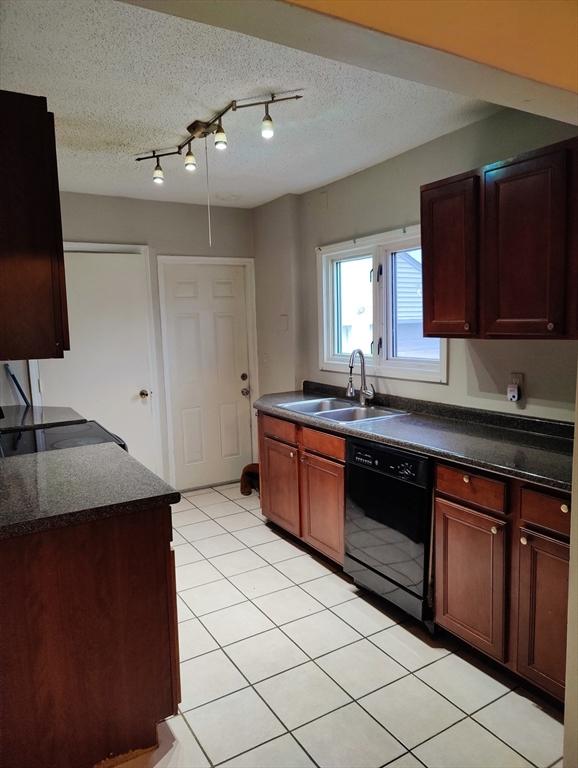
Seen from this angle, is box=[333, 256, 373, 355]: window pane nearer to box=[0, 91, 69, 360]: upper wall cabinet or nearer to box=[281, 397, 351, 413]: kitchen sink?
box=[281, 397, 351, 413]: kitchen sink

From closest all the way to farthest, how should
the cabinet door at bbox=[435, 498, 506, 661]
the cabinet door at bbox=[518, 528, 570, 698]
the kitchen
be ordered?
the kitchen
the cabinet door at bbox=[518, 528, 570, 698]
the cabinet door at bbox=[435, 498, 506, 661]

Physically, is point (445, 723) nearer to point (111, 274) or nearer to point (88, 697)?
point (88, 697)

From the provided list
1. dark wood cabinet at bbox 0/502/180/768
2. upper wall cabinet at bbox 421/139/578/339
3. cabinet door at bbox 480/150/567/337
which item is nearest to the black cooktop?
dark wood cabinet at bbox 0/502/180/768

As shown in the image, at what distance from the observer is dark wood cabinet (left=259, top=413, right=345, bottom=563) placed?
2.95 m

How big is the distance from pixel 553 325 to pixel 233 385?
3.14 meters

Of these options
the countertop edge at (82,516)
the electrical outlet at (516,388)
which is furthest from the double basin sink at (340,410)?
the countertop edge at (82,516)

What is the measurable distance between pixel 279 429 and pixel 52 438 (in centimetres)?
140

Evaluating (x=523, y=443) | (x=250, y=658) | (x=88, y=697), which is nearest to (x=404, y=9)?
(x=523, y=443)

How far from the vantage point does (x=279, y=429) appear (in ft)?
11.3

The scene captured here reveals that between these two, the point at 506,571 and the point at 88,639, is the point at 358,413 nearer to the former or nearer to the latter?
the point at 506,571

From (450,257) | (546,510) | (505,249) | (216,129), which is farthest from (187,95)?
A: (546,510)

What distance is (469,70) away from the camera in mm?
1193

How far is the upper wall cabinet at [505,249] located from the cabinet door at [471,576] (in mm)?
811

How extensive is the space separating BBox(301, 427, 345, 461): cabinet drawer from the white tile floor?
0.74 metres
